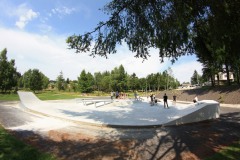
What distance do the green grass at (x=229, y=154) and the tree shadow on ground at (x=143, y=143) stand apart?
1.07 ft

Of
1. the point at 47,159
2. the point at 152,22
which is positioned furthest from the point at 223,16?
the point at 47,159

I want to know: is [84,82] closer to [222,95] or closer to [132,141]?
[222,95]

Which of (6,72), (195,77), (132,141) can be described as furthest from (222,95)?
(195,77)

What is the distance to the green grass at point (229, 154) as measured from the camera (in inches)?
331

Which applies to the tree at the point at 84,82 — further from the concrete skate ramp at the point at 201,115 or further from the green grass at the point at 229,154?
the green grass at the point at 229,154

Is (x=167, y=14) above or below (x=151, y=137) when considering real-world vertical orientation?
above

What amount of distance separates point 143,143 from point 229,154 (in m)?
3.64

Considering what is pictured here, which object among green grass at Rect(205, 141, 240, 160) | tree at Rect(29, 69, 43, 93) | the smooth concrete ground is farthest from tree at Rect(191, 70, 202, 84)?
green grass at Rect(205, 141, 240, 160)

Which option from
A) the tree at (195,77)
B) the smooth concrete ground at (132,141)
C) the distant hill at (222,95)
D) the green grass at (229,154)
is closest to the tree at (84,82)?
the distant hill at (222,95)

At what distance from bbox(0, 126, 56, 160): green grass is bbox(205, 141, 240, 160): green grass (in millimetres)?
6040

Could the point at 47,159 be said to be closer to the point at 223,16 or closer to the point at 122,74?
the point at 223,16

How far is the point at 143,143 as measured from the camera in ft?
35.0

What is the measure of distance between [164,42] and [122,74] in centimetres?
6655

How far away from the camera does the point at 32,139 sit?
10984mm
